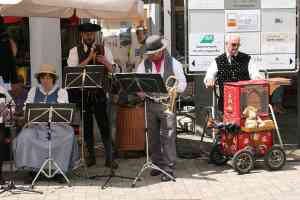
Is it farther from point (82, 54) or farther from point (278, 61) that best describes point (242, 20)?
point (82, 54)

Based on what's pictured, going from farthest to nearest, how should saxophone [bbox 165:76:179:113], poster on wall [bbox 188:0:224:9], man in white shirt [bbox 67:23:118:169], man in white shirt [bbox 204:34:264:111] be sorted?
poster on wall [bbox 188:0:224:9], man in white shirt [bbox 204:34:264:111], man in white shirt [bbox 67:23:118:169], saxophone [bbox 165:76:179:113]

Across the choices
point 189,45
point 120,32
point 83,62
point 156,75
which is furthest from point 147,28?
point 156,75

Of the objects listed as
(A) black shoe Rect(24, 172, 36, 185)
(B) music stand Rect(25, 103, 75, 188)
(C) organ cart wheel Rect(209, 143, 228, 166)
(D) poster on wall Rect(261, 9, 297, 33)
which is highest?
(D) poster on wall Rect(261, 9, 297, 33)

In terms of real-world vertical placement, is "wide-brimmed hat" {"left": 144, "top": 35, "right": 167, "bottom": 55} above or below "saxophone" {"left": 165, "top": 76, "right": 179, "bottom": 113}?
above

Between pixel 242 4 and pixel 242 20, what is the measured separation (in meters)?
0.22

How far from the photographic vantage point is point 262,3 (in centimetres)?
916

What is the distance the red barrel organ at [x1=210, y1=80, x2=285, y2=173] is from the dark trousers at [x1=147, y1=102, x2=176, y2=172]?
739 millimetres

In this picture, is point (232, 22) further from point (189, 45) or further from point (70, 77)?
point (70, 77)

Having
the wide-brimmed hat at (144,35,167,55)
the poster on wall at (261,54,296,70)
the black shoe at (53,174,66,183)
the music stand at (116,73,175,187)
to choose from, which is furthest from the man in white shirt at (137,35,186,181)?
the poster on wall at (261,54,296,70)

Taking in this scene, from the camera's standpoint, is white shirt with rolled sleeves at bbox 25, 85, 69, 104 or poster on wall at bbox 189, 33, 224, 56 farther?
poster on wall at bbox 189, 33, 224, 56

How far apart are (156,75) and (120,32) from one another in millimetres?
3329

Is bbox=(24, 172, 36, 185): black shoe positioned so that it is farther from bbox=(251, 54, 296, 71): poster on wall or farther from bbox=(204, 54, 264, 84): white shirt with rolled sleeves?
bbox=(251, 54, 296, 71): poster on wall

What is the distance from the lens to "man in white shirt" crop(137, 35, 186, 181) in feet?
26.0

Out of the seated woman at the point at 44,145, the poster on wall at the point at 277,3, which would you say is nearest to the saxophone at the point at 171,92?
the seated woman at the point at 44,145
